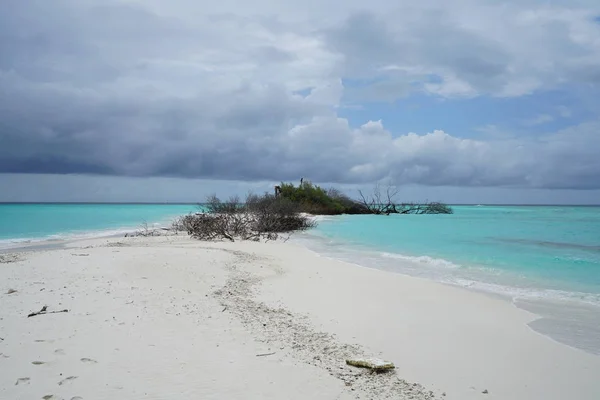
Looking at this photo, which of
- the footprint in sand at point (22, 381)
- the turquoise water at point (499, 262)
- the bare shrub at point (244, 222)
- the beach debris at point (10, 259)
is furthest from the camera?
the bare shrub at point (244, 222)

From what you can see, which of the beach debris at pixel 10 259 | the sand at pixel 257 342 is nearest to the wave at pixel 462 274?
the sand at pixel 257 342

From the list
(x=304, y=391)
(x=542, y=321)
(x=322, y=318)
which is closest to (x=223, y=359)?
(x=304, y=391)

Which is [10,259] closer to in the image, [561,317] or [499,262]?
[561,317]

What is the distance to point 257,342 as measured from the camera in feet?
17.6

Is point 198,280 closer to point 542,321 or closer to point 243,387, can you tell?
point 243,387

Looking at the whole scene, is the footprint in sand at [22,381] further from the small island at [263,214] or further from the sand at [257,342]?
the small island at [263,214]

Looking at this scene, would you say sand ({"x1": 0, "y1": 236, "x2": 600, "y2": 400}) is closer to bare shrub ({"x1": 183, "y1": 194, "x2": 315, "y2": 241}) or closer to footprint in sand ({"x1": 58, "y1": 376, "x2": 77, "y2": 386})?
footprint in sand ({"x1": 58, "y1": 376, "x2": 77, "y2": 386})

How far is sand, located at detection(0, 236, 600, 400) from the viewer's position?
4.20 m

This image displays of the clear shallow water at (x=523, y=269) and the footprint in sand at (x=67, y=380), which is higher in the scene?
the footprint in sand at (x=67, y=380)

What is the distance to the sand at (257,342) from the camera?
13.8 ft

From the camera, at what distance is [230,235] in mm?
20047

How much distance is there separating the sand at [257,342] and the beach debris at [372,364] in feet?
0.33

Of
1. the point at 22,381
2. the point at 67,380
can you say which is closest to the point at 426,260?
the point at 67,380

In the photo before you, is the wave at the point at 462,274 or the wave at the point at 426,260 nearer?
the wave at the point at 462,274
